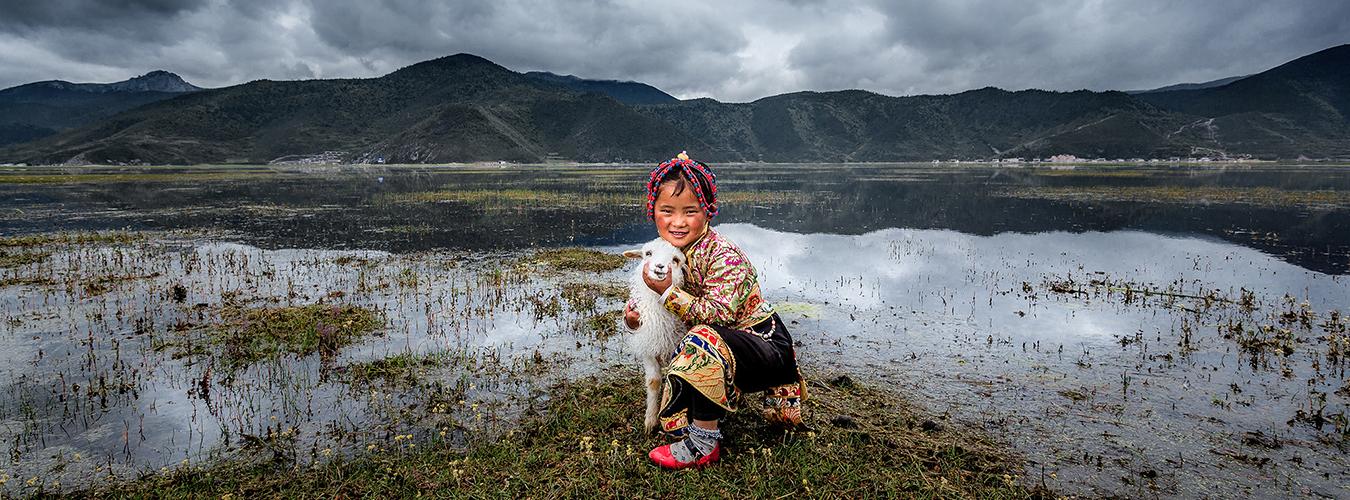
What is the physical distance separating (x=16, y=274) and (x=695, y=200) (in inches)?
582

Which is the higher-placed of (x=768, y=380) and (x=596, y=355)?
(x=768, y=380)

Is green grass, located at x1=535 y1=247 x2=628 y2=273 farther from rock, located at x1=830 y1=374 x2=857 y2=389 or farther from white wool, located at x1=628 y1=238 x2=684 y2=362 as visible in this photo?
white wool, located at x1=628 y1=238 x2=684 y2=362

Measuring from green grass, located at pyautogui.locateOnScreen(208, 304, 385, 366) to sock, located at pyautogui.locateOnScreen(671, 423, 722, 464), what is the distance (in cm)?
507

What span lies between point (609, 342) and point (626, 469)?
3537mm

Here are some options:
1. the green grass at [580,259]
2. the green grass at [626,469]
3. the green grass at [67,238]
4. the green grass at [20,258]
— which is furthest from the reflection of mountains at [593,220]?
the green grass at [626,469]

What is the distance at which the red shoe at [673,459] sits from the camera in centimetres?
432

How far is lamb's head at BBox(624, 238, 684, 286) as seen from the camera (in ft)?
13.3

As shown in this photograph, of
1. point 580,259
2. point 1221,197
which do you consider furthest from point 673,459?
point 1221,197

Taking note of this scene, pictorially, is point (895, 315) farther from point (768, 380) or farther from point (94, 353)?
point (94, 353)

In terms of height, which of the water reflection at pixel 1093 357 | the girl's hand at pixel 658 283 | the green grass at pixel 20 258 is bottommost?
the water reflection at pixel 1093 357

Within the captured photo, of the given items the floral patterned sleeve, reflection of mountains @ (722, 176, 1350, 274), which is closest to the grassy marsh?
reflection of mountains @ (722, 176, 1350, 274)

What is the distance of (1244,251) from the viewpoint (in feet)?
49.6

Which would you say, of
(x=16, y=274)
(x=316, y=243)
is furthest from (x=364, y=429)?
(x=316, y=243)

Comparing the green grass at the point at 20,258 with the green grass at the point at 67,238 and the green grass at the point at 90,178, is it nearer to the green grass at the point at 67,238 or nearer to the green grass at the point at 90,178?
the green grass at the point at 67,238
